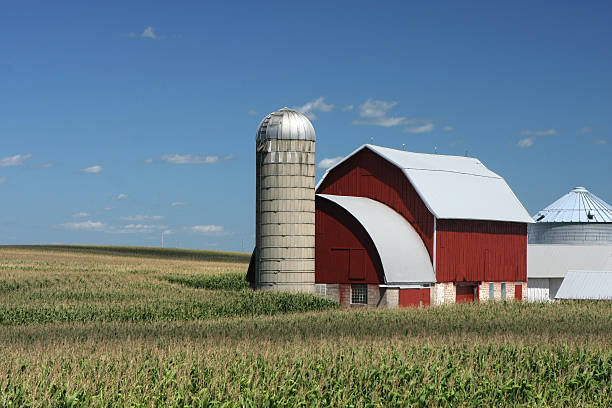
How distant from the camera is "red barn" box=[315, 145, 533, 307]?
41188mm

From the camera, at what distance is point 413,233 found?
4331 centimetres

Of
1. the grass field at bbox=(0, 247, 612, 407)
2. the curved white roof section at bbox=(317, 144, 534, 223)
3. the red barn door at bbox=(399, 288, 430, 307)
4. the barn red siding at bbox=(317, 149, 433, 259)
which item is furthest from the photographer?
the curved white roof section at bbox=(317, 144, 534, 223)

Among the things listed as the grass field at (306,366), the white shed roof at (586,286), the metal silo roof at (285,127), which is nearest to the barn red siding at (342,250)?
the metal silo roof at (285,127)

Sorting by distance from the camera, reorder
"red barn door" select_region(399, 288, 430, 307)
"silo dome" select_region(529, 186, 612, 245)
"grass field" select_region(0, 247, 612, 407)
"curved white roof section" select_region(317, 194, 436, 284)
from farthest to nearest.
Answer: "silo dome" select_region(529, 186, 612, 245) → "red barn door" select_region(399, 288, 430, 307) → "curved white roof section" select_region(317, 194, 436, 284) → "grass field" select_region(0, 247, 612, 407)

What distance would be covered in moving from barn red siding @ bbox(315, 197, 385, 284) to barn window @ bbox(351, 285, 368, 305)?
15.3 inches

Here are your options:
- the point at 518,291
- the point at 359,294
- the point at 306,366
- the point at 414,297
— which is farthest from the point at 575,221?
the point at 306,366

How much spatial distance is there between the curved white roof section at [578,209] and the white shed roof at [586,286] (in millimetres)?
16934

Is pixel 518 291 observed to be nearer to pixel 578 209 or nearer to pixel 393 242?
pixel 393 242

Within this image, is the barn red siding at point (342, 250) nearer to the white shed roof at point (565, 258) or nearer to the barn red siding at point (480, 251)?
the barn red siding at point (480, 251)

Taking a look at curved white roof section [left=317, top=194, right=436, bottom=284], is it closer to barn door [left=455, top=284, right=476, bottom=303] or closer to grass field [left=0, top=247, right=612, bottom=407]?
barn door [left=455, top=284, right=476, bottom=303]

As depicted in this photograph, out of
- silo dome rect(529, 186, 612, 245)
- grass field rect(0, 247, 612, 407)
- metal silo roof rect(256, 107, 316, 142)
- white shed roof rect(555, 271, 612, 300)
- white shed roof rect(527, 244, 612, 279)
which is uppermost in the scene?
metal silo roof rect(256, 107, 316, 142)

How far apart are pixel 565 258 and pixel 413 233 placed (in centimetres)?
2102

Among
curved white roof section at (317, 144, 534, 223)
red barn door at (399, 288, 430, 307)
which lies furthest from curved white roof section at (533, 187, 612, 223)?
red barn door at (399, 288, 430, 307)

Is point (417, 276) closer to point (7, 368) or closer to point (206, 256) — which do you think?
point (7, 368)
